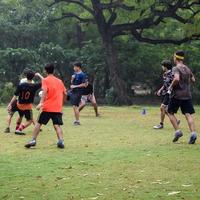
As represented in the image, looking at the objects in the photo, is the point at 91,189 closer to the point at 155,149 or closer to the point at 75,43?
the point at 155,149

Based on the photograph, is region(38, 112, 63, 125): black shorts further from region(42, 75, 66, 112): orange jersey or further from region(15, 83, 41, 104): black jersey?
region(15, 83, 41, 104): black jersey

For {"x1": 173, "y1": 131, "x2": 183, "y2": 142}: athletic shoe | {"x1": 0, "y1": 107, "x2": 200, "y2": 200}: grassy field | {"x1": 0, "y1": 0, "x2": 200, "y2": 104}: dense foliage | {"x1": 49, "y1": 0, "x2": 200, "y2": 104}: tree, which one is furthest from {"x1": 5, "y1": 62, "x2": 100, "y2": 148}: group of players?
{"x1": 0, "y1": 0, "x2": 200, "y2": 104}: dense foliage

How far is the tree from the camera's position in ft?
87.5

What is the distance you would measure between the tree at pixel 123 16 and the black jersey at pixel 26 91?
1323cm

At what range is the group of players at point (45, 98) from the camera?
11.0m

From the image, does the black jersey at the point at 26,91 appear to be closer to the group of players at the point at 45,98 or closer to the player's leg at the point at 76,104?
the group of players at the point at 45,98

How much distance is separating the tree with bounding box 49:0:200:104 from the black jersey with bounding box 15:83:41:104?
1323 cm

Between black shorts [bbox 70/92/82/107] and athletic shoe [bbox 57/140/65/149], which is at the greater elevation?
black shorts [bbox 70/92/82/107]

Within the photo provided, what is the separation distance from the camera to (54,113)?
36.2 ft

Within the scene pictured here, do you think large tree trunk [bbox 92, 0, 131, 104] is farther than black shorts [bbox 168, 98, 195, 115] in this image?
Yes

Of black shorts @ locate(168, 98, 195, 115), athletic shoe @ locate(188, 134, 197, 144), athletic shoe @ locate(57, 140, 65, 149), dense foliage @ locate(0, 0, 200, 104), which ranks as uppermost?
dense foliage @ locate(0, 0, 200, 104)

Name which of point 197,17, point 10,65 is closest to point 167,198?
point 197,17

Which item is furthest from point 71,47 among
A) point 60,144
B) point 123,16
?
point 60,144

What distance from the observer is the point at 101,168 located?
8688 mm
